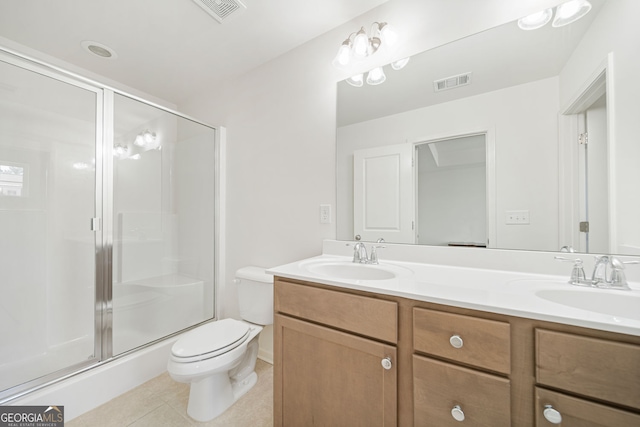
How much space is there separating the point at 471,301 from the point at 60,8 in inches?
99.0

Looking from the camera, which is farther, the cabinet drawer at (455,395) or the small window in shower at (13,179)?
the small window in shower at (13,179)

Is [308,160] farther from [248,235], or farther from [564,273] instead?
[564,273]

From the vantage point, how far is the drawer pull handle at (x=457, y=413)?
0.70 metres

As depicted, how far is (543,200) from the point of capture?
1060mm

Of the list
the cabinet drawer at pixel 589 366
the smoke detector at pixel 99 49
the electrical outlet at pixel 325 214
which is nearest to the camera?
the cabinet drawer at pixel 589 366

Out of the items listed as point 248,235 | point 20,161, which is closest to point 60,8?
point 20,161

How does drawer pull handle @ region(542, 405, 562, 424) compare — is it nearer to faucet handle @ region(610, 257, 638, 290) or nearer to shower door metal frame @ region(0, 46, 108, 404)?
faucet handle @ region(610, 257, 638, 290)

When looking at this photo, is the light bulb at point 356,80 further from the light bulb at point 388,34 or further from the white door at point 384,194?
the white door at point 384,194

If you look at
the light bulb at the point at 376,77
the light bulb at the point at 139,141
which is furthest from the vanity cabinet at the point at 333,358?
the light bulb at the point at 139,141

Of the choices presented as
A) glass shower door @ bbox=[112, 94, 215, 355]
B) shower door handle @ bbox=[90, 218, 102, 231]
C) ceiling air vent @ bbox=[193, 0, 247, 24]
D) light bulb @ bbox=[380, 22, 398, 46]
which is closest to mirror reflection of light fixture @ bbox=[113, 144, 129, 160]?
glass shower door @ bbox=[112, 94, 215, 355]

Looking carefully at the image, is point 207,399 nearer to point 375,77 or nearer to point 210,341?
point 210,341

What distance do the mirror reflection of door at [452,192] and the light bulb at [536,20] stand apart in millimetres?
502

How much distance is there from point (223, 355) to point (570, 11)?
2231 millimetres

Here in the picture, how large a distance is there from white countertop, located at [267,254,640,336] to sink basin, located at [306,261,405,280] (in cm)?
4
